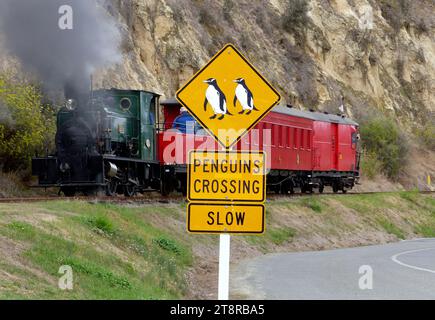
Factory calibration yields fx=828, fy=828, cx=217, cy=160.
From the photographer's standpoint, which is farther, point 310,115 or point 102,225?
point 310,115

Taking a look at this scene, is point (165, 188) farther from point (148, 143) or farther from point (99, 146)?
point (99, 146)

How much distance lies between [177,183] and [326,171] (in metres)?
12.5

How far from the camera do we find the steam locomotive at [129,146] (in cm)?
2314

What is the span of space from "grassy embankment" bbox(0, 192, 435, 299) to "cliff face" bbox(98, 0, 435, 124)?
10.6 m

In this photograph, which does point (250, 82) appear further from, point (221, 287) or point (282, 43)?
point (282, 43)

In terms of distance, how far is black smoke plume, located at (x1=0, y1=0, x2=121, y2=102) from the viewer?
23.8 metres

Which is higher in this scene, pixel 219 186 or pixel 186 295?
pixel 219 186

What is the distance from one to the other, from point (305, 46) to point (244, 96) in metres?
47.9

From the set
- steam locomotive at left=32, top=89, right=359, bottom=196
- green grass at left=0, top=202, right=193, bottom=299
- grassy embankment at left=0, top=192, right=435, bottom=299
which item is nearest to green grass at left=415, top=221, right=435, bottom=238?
steam locomotive at left=32, top=89, right=359, bottom=196

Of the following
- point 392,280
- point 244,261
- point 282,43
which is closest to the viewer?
point 392,280

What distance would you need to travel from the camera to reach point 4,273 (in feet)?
40.1

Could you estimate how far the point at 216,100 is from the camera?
28.2 ft

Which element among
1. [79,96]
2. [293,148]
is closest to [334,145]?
[293,148]

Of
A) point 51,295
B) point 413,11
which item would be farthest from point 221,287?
point 413,11
